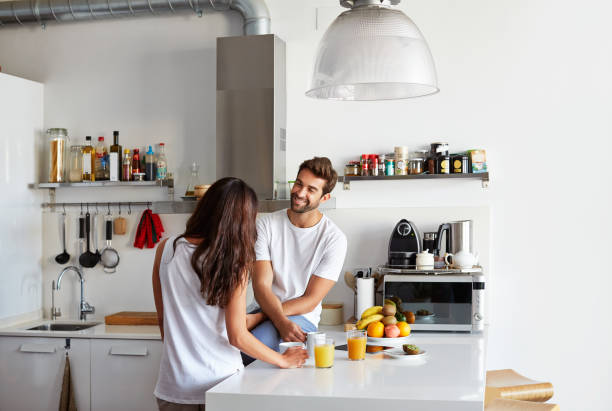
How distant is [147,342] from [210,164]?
1.13 m

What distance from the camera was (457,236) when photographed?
3.75m

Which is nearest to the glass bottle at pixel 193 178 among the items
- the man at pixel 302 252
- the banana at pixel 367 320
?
the man at pixel 302 252

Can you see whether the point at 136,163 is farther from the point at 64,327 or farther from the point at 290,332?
the point at 290,332

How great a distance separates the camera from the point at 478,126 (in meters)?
3.95

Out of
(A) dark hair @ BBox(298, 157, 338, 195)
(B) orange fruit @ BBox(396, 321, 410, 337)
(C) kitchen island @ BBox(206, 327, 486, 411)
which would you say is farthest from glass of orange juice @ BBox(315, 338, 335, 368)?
(A) dark hair @ BBox(298, 157, 338, 195)

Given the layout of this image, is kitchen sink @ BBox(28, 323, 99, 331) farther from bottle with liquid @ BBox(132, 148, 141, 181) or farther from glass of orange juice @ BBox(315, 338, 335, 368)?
glass of orange juice @ BBox(315, 338, 335, 368)

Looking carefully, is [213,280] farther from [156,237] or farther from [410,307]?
[156,237]

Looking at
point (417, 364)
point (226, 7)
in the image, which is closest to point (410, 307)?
point (417, 364)

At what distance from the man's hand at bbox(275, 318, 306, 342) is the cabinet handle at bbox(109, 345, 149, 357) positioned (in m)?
1.13

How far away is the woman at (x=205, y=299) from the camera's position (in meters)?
2.22

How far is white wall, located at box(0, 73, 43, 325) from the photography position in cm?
419

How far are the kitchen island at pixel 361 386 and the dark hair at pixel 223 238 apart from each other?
0.98ft

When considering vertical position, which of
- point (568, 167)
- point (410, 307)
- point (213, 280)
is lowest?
point (410, 307)

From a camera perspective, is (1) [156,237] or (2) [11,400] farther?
(1) [156,237]
